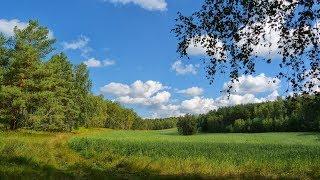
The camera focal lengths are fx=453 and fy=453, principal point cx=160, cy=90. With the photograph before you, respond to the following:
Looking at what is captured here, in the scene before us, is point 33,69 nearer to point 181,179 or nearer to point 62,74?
point 62,74

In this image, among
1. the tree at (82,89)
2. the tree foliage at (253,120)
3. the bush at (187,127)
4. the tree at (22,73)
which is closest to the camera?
the tree at (22,73)

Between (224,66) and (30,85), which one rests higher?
(30,85)

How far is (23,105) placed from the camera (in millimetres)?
61875

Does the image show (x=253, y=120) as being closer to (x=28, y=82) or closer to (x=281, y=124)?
(x=281, y=124)

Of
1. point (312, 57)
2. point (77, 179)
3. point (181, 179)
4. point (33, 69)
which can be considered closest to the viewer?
point (312, 57)

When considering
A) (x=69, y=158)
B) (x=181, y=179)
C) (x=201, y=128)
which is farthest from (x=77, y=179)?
(x=201, y=128)

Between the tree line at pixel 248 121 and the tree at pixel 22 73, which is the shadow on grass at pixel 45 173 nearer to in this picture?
the tree at pixel 22 73

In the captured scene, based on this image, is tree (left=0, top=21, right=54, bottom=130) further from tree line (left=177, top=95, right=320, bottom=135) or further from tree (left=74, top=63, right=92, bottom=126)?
tree line (left=177, top=95, right=320, bottom=135)

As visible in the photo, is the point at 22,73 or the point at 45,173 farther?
the point at 22,73

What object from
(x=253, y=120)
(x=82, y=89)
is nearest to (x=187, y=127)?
(x=253, y=120)

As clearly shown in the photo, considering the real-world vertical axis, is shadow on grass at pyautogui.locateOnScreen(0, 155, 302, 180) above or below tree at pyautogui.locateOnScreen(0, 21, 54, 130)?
below

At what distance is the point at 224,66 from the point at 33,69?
5840 centimetres

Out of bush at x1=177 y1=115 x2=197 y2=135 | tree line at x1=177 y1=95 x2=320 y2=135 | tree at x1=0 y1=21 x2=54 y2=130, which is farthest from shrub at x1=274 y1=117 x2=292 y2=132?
tree at x1=0 y1=21 x2=54 y2=130

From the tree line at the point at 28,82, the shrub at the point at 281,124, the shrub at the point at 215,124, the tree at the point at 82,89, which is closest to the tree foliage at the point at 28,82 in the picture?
the tree line at the point at 28,82
